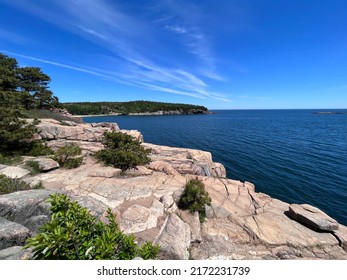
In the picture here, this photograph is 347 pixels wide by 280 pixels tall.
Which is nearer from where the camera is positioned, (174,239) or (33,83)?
(174,239)

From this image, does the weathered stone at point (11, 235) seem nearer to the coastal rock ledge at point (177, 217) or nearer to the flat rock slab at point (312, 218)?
the coastal rock ledge at point (177, 217)

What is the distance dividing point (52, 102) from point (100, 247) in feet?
136

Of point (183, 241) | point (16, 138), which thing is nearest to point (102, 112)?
point (16, 138)

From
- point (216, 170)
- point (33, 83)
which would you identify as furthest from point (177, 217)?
point (33, 83)

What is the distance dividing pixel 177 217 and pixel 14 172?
928 cm

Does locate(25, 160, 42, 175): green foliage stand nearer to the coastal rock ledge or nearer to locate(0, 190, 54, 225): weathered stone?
the coastal rock ledge

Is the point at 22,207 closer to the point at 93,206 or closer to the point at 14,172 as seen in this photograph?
the point at 93,206

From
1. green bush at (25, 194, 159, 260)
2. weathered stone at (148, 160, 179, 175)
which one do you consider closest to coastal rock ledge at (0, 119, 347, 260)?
weathered stone at (148, 160, 179, 175)

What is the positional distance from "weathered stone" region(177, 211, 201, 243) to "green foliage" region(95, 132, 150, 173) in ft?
19.3

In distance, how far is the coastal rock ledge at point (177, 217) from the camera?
6434 millimetres

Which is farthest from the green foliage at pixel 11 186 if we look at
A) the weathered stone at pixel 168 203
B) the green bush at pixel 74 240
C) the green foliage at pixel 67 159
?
the green bush at pixel 74 240

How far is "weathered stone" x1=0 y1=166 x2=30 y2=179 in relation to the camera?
987cm

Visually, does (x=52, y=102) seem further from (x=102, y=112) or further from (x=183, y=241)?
(x=102, y=112)

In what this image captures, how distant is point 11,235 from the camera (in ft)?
16.2
